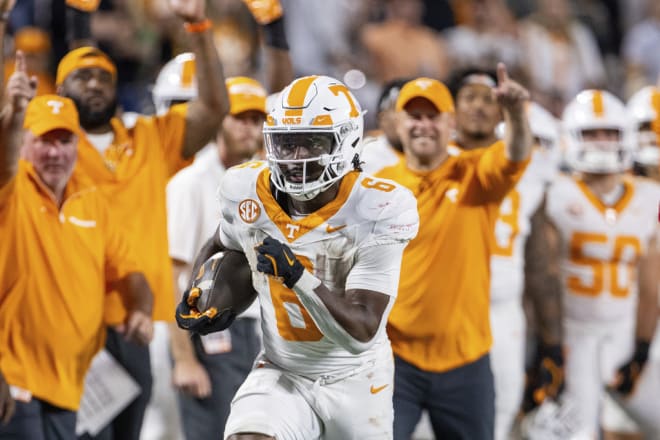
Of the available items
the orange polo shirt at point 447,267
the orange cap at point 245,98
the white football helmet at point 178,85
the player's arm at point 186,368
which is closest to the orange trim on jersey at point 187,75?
the white football helmet at point 178,85

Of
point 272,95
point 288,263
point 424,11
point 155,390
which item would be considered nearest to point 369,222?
point 288,263

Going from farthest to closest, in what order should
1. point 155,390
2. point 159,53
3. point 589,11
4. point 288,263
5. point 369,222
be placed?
1. point 589,11
2. point 159,53
3. point 155,390
4. point 369,222
5. point 288,263

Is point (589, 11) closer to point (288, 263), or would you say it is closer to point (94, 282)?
point (94, 282)

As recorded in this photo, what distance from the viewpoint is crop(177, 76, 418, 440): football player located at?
391 centimetres

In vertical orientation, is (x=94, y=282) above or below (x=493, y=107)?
below

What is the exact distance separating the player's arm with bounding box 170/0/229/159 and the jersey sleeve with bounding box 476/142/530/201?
1.17 metres

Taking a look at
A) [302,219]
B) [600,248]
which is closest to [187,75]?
[600,248]

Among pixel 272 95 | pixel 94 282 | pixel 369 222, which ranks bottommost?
pixel 94 282

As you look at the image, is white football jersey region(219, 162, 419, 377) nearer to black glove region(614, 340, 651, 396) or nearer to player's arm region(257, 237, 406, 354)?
player's arm region(257, 237, 406, 354)

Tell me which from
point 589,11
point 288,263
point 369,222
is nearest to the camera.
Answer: point 288,263

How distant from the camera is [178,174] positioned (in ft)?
19.4

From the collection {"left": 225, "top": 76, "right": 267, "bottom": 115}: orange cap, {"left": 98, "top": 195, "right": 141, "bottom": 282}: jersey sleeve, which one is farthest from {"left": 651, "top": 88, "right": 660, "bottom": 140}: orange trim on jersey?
{"left": 98, "top": 195, "right": 141, "bottom": 282}: jersey sleeve

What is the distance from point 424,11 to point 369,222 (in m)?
7.07

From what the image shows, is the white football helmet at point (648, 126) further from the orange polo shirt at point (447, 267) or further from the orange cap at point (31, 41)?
the orange cap at point (31, 41)
